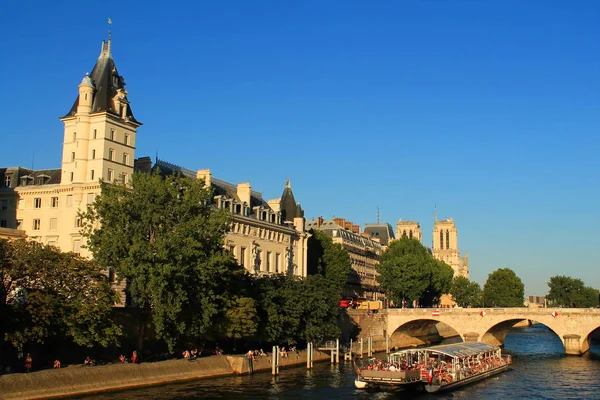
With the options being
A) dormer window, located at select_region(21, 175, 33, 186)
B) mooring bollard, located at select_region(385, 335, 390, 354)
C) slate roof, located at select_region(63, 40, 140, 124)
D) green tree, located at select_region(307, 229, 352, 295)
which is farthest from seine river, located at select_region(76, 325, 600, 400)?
green tree, located at select_region(307, 229, 352, 295)

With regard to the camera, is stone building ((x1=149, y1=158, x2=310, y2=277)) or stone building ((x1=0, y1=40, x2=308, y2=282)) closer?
stone building ((x1=0, y1=40, x2=308, y2=282))

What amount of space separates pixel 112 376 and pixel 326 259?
72.4m

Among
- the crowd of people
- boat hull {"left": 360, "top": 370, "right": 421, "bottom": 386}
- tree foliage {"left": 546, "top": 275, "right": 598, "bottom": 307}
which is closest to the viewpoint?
boat hull {"left": 360, "top": 370, "right": 421, "bottom": 386}

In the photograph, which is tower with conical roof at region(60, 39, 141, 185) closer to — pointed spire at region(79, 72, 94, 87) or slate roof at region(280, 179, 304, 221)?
pointed spire at region(79, 72, 94, 87)

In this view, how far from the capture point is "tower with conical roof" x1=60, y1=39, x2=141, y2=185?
79.4 metres

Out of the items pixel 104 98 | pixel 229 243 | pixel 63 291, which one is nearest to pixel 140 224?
pixel 63 291

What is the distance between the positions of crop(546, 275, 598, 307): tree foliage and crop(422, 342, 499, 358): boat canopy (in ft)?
372

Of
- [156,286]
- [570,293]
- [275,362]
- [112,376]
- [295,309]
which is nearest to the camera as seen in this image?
[112,376]

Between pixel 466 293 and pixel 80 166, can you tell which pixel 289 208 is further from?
pixel 466 293

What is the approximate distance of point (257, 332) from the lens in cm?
7431

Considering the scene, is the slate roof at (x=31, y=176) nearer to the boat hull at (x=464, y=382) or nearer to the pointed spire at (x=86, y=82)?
the pointed spire at (x=86, y=82)

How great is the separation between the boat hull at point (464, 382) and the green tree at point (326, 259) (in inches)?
1849

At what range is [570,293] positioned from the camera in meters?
185

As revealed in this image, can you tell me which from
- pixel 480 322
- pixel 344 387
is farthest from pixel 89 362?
pixel 480 322
